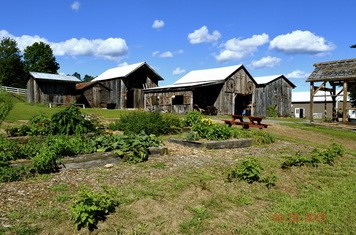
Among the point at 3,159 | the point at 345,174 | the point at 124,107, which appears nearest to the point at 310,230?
the point at 345,174

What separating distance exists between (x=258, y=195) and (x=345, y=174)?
324cm

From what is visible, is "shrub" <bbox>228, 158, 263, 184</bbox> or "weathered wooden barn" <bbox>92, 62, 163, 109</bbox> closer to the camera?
"shrub" <bbox>228, 158, 263, 184</bbox>

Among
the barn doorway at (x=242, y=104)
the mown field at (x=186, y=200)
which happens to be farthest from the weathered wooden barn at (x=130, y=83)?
the mown field at (x=186, y=200)

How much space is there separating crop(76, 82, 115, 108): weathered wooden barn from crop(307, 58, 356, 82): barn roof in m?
26.6

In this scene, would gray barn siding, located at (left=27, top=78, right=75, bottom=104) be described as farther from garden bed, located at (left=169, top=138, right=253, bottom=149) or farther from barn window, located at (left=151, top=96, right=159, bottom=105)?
garden bed, located at (left=169, top=138, right=253, bottom=149)

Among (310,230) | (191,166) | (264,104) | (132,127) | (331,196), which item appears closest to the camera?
(310,230)

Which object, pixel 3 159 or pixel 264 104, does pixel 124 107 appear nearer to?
pixel 264 104

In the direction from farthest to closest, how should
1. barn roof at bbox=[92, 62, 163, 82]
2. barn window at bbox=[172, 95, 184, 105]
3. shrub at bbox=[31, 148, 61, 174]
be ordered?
1. barn roof at bbox=[92, 62, 163, 82]
2. barn window at bbox=[172, 95, 184, 105]
3. shrub at bbox=[31, 148, 61, 174]

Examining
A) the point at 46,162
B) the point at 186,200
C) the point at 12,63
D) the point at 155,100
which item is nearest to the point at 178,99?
the point at 155,100

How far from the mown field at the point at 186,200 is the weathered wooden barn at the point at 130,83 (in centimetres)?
3560

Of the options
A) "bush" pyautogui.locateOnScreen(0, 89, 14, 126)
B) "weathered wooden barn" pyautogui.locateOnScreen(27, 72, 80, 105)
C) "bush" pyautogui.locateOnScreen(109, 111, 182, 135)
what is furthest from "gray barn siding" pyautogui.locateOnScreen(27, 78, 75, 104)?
"bush" pyautogui.locateOnScreen(0, 89, 14, 126)

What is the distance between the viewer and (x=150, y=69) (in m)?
43.8

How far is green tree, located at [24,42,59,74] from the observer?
245 feet

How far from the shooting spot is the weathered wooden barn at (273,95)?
140 feet
